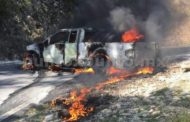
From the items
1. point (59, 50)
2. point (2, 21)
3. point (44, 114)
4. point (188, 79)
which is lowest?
point (44, 114)

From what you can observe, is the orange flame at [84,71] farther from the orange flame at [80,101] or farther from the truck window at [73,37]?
the orange flame at [80,101]

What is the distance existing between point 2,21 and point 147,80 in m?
17.0

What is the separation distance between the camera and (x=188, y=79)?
37.9 ft

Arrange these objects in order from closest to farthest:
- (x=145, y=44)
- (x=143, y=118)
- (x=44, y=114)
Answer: (x=143, y=118) < (x=44, y=114) < (x=145, y=44)

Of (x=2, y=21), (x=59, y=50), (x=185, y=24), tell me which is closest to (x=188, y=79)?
(x=59, y=50)

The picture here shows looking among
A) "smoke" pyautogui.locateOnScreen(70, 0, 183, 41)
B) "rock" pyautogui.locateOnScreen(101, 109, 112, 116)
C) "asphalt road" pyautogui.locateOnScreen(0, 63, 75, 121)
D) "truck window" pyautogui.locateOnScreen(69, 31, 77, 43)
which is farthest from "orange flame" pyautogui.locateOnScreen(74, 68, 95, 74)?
"smoke" pyautogui.locateOnScreen(70, 0, 183, 41)

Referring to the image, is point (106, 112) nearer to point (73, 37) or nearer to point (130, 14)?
point (73, 37)

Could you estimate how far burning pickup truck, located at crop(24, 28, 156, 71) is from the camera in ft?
49.6

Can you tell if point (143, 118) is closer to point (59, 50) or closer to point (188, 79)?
point (188, 79)

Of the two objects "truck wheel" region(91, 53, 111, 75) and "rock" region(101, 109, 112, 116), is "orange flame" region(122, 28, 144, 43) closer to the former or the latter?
"truck wheel" region(91, 53, 111, 75)

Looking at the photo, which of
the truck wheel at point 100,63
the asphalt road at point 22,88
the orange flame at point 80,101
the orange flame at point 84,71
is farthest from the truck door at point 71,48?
the orange flame at point 80,101

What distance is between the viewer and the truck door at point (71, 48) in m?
16.1

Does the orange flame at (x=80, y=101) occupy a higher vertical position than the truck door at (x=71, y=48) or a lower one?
lower

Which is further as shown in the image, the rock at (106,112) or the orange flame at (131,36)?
the orange flame at (131,36)
